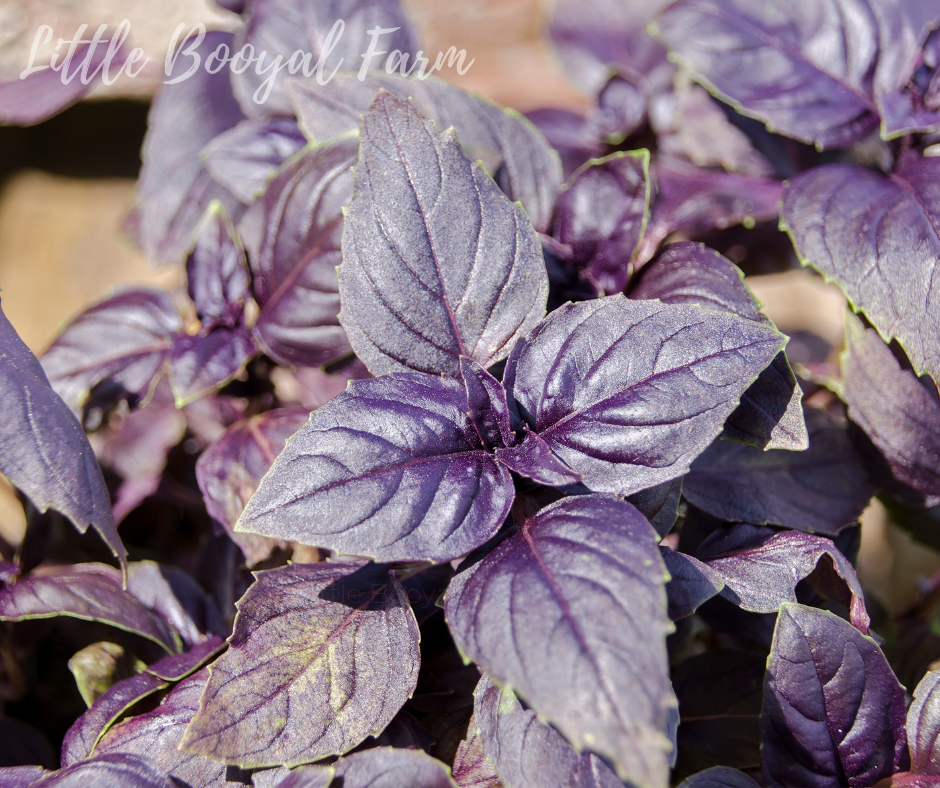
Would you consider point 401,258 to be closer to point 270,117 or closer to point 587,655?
point 587,655

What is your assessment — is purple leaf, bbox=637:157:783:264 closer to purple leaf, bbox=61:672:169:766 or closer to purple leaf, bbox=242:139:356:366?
purple leaf, bbox=242:139:356:366

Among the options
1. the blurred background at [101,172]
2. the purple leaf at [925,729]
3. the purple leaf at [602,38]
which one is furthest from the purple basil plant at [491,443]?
the blurred background at [101,172]

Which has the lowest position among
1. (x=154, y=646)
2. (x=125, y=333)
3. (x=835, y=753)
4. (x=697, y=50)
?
(x=154, y=646)

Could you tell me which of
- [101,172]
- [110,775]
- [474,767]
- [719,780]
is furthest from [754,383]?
[101,172]

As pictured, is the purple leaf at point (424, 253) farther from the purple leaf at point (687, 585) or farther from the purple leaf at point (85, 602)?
the purple leaf at point (85, 602)

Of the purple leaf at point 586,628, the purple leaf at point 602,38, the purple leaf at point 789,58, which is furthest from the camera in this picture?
the purple leaf at point 602,38

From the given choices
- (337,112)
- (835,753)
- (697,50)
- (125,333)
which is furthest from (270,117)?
(835,753)
